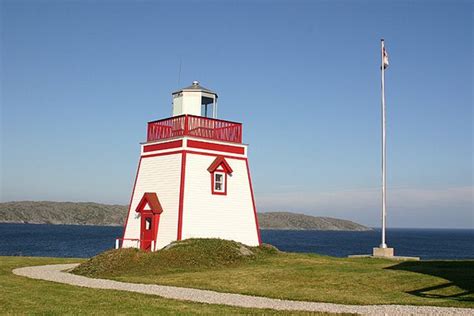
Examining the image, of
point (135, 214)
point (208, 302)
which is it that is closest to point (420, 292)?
point (208, 302)

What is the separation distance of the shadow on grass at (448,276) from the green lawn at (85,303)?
5414 mm

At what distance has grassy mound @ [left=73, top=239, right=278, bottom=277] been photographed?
2214 centimetres

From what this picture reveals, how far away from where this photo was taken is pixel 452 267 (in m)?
20.2

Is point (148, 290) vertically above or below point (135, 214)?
below

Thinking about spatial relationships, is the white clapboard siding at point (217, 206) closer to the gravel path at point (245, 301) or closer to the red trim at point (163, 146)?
the red trim at point (163, 146)

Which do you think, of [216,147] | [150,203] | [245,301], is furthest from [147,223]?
[245,301]

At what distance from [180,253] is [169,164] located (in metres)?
5.16

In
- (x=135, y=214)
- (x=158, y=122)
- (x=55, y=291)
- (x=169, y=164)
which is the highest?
(x=158, y=122)

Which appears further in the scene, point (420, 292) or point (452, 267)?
point (452, 267)

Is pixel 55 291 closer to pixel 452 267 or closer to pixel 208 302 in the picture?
pixel 208 302

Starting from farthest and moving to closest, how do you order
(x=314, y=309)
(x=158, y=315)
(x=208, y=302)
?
1. (x=208, y=302)
2. (x=314, y=309)
3. (x=158, y=315)

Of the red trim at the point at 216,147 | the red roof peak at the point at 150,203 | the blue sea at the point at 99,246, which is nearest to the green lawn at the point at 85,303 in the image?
the red roof peak at the point at 150,203

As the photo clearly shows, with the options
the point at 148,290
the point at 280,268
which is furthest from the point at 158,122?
the point at 148,290

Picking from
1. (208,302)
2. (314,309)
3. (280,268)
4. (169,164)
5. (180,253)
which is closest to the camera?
(314,309)
